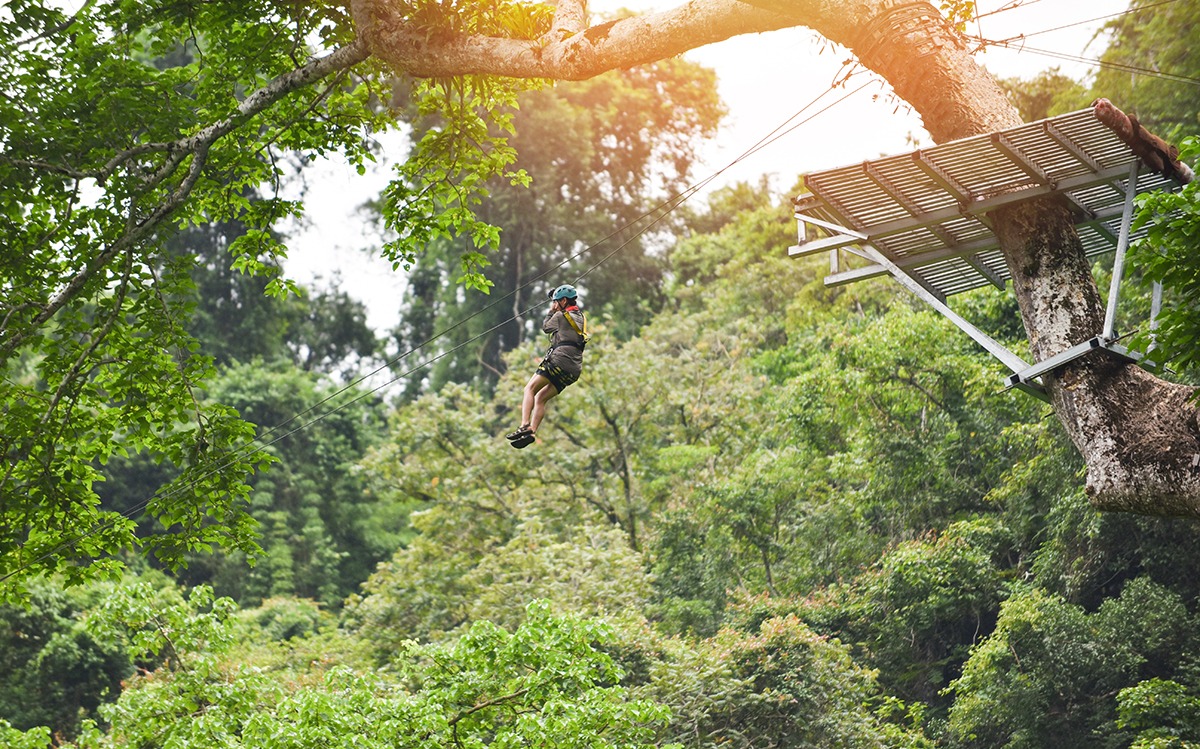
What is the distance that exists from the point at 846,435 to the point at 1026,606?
5.04 m

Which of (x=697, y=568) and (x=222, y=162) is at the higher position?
(x=222, y=162)

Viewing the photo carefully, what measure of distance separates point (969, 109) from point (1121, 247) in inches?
36.6

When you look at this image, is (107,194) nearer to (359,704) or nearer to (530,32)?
(530,32)

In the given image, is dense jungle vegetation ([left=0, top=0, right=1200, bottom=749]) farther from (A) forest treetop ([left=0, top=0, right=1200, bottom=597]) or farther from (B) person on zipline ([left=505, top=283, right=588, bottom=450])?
(B) person on zipline ([left=505, top=283, right=588, bottom=450])

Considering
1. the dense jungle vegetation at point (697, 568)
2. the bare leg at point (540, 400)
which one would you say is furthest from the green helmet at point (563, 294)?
the dense jungle vegetation at point (697, 568)

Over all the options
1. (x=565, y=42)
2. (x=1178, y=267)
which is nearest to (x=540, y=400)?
(x=565, y=42)

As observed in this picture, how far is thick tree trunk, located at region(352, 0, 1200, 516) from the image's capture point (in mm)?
4664

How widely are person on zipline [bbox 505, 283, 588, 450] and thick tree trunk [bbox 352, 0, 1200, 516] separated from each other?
1.22m

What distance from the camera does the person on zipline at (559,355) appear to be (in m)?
6.41

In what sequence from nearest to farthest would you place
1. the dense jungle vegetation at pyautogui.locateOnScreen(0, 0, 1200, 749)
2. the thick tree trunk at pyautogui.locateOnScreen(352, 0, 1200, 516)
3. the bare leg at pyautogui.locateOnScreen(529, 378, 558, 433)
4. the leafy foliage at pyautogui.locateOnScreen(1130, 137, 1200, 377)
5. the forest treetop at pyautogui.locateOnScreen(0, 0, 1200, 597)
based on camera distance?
the leafy foliage at pyautogui.locateOnScreen(1130, 137, 1200, 377) < the thick tree trunk at pyautogui.locateOnScreen(352, 0, 1200, 516) < the forest treetop at pyautogui.locateOnScreen(0, 0, 1200, 597) < the bare leg at pyautogui.locateOnScreen(529, 378, 558, 433) < the dense jungle vegetation at pyautogui.locateOnScreen(0, 0, 1200, 749)

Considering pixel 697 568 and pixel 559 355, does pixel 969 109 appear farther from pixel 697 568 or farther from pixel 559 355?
pixel 697 568

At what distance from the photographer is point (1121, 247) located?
5.36 meters

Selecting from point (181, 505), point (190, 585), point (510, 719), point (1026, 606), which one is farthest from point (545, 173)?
point (181, 505)

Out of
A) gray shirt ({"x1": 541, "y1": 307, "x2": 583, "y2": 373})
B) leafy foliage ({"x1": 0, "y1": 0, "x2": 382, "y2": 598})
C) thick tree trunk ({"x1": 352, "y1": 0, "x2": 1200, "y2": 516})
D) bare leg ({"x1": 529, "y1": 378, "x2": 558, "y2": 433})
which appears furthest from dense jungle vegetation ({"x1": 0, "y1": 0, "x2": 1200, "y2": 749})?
bare leg ({"x1": 529, "y1": 378, "x2": 558, "y2": 433})
